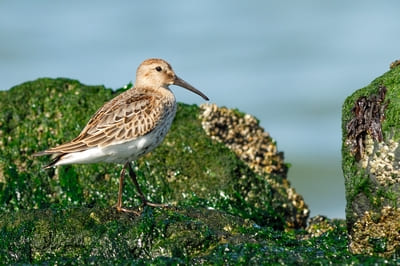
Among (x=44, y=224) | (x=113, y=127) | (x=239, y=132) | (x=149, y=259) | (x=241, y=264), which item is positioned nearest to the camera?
(x=241, y=264)

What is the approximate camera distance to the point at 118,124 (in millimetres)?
7914

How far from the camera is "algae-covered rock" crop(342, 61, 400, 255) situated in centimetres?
619

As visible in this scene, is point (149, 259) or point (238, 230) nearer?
point (149, 259)

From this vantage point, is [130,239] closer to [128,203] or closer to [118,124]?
[118,124]

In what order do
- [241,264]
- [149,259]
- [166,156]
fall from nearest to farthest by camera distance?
[241,264] → [149,259] → [166,156]

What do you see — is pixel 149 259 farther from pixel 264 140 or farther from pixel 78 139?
pixel 264 140

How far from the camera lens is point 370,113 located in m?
6.41

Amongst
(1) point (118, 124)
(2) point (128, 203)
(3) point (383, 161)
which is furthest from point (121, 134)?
(3) point (383, 161)

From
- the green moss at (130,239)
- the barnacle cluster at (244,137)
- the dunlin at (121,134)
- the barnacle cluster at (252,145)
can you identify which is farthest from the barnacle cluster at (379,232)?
the barnacle cluster at (244,137)

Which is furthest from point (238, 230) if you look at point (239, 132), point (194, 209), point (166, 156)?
point (239, 132)

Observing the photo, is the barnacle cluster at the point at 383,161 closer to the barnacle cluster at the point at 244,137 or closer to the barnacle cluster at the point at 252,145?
the barnacle cluster at the point at 252,145

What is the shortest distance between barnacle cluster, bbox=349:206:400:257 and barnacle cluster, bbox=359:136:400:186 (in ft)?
0.81

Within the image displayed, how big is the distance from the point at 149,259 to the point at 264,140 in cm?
441

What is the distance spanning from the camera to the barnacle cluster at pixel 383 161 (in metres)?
6.13
